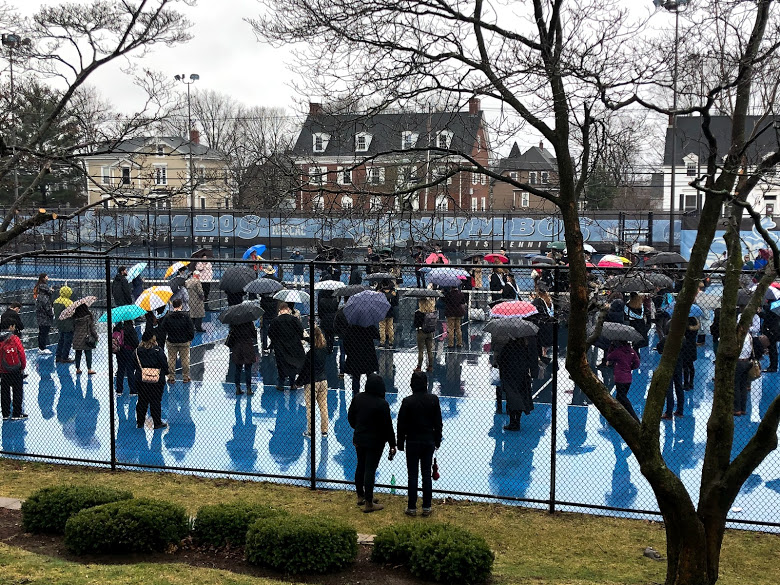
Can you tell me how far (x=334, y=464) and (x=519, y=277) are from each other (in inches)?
789

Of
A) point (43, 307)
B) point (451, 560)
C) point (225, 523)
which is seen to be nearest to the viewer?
point (451, 560)

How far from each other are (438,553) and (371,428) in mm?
2196

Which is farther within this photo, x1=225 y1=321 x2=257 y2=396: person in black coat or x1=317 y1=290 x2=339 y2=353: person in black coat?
x1=317 y1=290 x2=339 y2=353: person in black coat

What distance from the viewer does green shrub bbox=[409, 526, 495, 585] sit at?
7117 mm

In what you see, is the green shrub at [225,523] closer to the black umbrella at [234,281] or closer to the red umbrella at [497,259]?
the black umbrella at [234,281]

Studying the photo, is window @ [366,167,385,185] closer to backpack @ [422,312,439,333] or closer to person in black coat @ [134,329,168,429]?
person in black coat @ [134,329,168,429]

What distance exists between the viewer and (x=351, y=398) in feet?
48.4

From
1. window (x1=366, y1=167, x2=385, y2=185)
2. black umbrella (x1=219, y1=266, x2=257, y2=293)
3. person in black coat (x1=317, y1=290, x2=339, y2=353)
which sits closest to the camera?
window (x1=366, y1=167, x2=385, y2=185)

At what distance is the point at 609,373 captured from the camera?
48.0ft

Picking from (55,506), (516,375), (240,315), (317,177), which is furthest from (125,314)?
(317,177)

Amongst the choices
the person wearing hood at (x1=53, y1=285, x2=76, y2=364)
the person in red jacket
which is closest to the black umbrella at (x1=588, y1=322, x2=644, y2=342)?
the person in red jacket

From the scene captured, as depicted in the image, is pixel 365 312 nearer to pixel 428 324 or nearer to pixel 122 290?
pixel 428 324

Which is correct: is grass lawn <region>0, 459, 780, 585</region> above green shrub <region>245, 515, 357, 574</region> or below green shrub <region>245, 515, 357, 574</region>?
below

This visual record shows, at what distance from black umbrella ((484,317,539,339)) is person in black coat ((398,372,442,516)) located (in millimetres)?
3290
